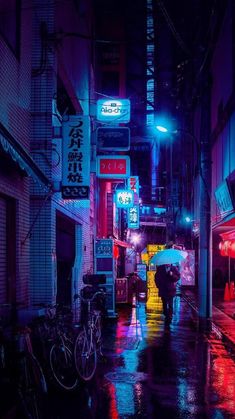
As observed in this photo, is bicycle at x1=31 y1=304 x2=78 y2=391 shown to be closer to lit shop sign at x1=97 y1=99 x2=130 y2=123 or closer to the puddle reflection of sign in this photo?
lit shop sign at x1=97 y1=99 x2=130 y2=123

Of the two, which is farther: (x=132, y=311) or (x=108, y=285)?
(x=132, y=311)

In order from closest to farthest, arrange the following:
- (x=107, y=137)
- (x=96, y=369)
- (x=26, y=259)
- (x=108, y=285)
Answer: (x=96, y=369)
(x=26, y=259)
(x=107, y=137)
(x=108, y=285)

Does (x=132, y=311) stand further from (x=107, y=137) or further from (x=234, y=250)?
(x=107, y=137)

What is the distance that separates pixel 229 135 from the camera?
18.2 m

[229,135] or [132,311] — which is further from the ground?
[229,135]

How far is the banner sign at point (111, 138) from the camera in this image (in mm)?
15828

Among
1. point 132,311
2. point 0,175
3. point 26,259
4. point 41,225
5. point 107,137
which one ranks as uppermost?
point 107,137

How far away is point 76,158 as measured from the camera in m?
11.9

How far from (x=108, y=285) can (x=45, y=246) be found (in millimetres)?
6218

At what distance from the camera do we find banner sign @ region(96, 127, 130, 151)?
15.8 m

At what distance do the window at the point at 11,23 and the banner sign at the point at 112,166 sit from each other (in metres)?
7.91

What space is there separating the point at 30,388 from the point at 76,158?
6592mm

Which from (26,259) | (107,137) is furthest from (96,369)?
(107,137)

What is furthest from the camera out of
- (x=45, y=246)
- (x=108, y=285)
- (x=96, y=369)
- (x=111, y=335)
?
(x=108, y=285)
